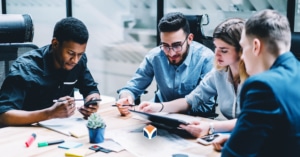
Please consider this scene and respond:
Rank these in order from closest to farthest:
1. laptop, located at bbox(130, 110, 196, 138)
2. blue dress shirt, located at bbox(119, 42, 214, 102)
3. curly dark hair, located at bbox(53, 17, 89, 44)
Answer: laptop, located at bbox(130, 110, 196, 138), curly dark hair, located at bbox(53, 17, 89, 44), blue dress shirt, located at bbox(119, 42, 214, 102)

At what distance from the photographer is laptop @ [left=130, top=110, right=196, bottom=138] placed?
1804 millimetres

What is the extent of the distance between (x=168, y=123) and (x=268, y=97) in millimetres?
837

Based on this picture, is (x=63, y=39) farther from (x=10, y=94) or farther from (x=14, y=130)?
(x=14, y=130)

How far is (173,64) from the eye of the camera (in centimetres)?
263

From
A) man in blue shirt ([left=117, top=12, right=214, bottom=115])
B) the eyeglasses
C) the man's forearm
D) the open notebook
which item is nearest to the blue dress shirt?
man in blue shirt ([left=117, top=12, right=214, bottom=115])

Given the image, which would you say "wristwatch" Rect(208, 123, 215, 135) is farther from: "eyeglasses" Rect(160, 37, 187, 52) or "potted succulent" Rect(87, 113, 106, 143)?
"eyeglasses" Rect(160, 37, 187, 52)

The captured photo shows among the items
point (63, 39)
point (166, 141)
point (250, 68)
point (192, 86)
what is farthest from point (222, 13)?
point (250, 68)

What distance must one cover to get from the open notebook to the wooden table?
0.10ft

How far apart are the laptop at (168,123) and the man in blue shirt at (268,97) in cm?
64

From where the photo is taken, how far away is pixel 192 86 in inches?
103

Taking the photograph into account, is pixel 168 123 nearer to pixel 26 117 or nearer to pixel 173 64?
pixel 26 117

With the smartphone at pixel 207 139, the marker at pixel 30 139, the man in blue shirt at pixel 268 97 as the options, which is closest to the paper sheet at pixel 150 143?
the smartphone at pixel 207 139

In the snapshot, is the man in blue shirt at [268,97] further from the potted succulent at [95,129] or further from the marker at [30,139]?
the marker at [30,139]

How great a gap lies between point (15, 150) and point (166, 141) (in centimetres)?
62
